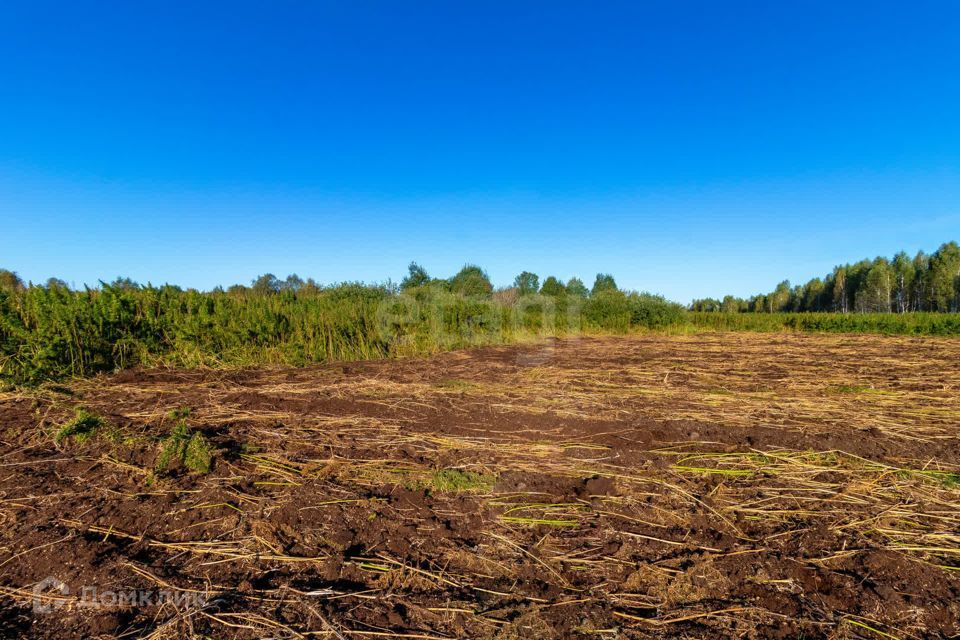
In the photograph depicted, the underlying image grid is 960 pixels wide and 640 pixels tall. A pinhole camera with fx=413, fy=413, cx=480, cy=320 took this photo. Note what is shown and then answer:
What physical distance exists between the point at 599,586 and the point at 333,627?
115cm

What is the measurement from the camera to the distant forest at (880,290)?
43.6 m

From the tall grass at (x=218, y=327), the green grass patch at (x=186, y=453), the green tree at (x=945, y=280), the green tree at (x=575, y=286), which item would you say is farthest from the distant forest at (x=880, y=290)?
the green grass patch at (x=186, y=453)

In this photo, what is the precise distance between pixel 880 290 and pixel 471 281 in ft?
170

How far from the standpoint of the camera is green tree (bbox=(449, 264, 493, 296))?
24797 mm

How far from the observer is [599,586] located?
188 centimetres

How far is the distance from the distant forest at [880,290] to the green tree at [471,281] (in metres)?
25.3

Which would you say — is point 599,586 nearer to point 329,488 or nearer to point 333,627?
point 333,627

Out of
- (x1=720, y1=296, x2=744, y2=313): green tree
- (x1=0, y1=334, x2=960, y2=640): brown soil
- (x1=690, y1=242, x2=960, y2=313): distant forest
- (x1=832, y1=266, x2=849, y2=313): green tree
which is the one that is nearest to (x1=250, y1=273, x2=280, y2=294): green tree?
(x1=0, y1=334, x2=960, y2=640): brown soil

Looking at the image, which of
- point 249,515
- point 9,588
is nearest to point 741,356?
point 249,515

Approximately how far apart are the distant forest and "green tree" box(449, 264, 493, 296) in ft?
83.0

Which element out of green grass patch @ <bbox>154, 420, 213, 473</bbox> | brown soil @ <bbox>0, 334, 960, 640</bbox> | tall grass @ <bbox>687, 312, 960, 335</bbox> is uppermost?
tall grass @ <bbox>687, 312, 960, 335</bbox>

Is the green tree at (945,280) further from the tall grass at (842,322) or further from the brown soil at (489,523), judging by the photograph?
the brown soil at (489,523)

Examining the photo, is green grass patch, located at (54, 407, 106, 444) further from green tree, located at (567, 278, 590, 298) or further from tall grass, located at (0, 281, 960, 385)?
green tree, located at (567, 278, 590, 298)

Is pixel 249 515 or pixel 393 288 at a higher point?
pixel 393 288
